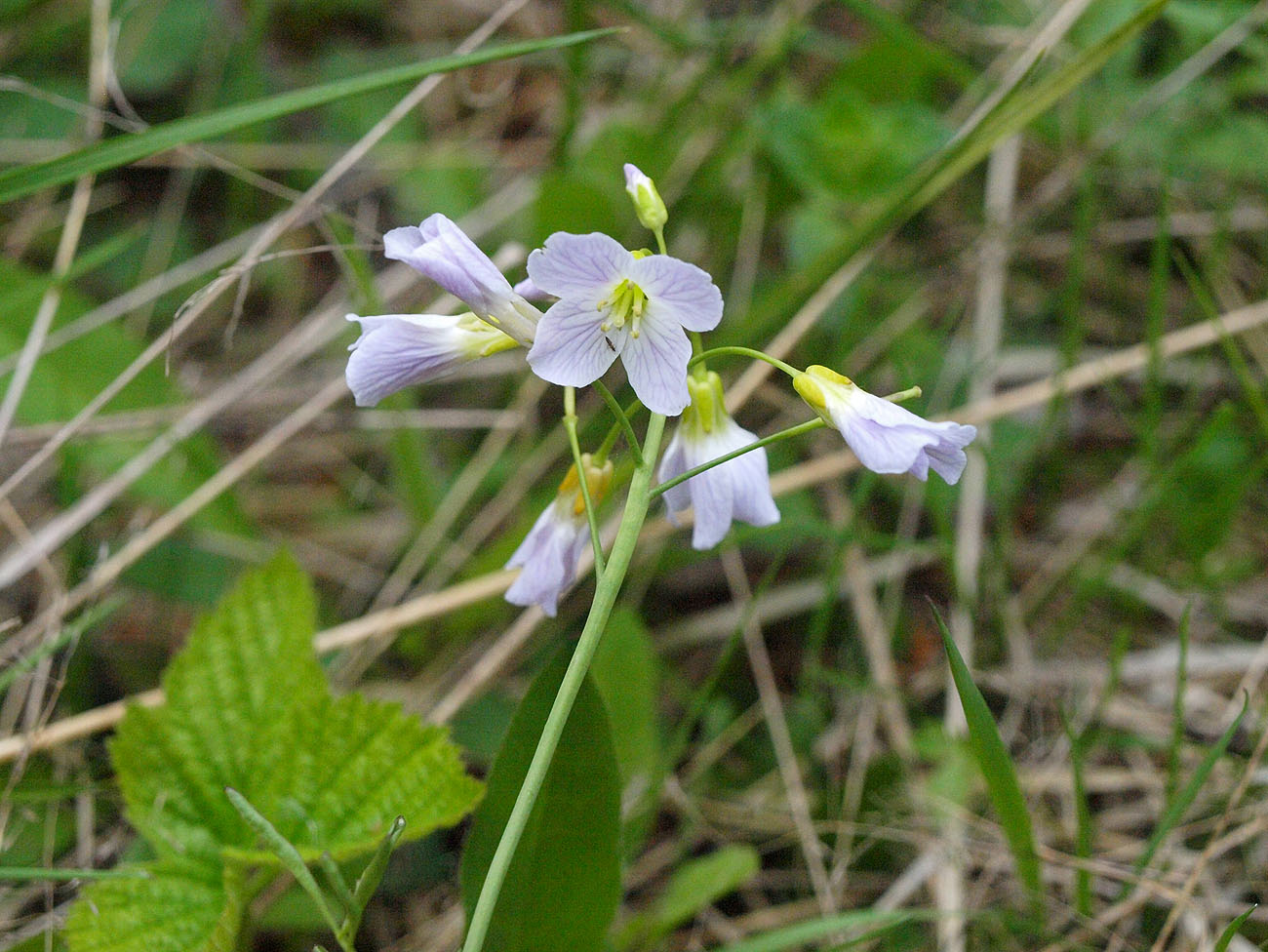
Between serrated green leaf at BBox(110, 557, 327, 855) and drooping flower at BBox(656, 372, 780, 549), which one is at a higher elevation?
drooping flower at BBox(656, 372, 780, 549)

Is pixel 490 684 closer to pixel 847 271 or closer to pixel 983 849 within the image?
pixel 983 849

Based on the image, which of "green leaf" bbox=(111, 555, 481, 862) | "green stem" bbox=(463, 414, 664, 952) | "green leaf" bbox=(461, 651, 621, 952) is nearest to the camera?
"green stem" bbox=(463, 414, 664, 952)

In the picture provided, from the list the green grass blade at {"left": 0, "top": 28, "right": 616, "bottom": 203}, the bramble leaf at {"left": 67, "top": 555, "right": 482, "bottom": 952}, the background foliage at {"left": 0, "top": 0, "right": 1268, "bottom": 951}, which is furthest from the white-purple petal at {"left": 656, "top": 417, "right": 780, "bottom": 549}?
the green grass blade at {"left": 0, "top": 28, "right": 616, "bottom": 203}

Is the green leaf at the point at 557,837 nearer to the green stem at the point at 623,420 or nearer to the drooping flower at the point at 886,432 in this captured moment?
the green stem at the point at 623,420

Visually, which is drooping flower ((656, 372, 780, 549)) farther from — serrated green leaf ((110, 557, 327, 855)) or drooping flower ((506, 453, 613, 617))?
serrated green leaf ((110, 557, 327, 855))

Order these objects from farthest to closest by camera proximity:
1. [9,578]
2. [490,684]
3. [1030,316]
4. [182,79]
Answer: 1. [182,79]
2. [1030,316]
3. [490,684]
4. [9,578]

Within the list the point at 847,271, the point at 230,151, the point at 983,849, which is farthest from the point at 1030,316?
the point at 230,151

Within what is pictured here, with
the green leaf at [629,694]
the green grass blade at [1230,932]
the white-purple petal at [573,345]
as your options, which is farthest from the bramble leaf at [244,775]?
the green grass blade at [1230,932]
